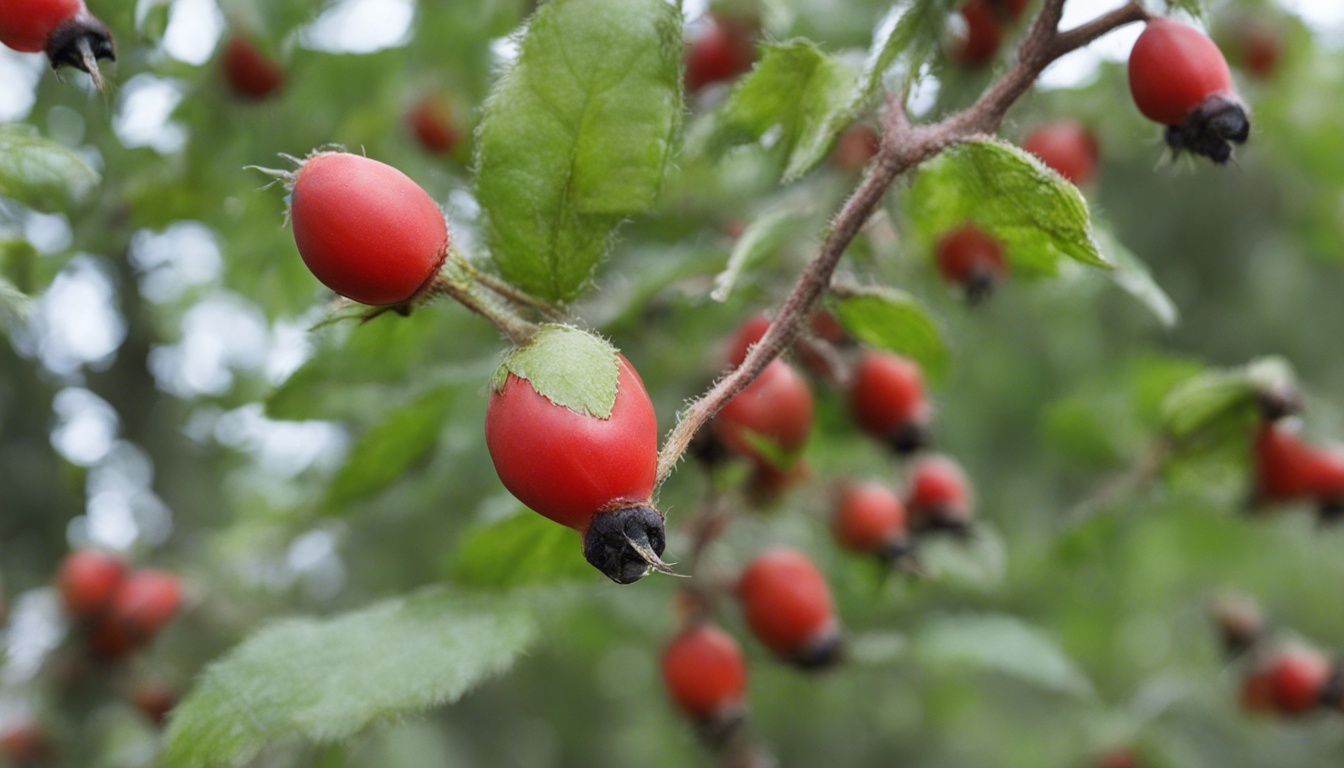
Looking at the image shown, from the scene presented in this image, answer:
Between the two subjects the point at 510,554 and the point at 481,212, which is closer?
the point at 481,212

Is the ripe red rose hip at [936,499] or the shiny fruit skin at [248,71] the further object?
the ripe red rose hip at [936,499]

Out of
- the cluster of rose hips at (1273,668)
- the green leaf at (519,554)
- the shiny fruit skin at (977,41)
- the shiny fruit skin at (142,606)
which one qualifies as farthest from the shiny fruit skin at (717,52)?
the cluster of rose hips at (1273,668)

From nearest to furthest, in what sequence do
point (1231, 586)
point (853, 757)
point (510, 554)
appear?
point (510, 554), point (1231, 586), point (853, 757)

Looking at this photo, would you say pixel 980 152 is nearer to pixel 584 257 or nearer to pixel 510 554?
pixel 584 257

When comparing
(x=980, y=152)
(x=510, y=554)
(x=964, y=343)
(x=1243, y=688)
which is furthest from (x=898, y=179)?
(x=1243, y=688)

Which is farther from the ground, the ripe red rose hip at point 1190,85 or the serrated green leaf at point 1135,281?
the ripe red rose hip at point 1190,85

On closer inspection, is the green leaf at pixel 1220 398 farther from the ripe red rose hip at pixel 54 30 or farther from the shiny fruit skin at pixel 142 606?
the shiny fruit skin at pixel 142 606
